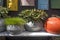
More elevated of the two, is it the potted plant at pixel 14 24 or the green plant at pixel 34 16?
the green plant at pixel 34 16

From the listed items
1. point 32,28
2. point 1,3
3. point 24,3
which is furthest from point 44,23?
point 1,3

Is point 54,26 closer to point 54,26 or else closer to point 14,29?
point 54,26

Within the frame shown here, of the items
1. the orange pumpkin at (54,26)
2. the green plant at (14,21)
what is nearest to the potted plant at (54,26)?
the orange pumpkin at (54,26)

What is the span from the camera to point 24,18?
112cm

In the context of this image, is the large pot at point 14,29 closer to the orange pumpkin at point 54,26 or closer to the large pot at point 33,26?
the large pot at point 33,26

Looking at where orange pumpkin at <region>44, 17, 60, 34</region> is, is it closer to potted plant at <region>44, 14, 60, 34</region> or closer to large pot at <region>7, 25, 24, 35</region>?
Answer: potted plant at <region>44, 14, 60, 34</region>

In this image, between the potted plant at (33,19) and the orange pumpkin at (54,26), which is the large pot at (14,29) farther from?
the orange pumpkin at (54,26)

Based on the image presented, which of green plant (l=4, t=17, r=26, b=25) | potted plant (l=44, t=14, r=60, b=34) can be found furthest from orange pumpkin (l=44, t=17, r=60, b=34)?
green plant (l=4, t=17, r=26, b=25)

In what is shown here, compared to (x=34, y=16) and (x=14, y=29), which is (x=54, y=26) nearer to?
(x=34, y=16)

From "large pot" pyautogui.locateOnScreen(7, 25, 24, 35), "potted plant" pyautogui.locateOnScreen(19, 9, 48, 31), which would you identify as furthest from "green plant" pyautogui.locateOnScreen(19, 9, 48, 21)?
"large pot" pyautogui.locateOnScreen(7, 25, 24, 35)

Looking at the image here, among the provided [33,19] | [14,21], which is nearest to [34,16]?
[33,19]

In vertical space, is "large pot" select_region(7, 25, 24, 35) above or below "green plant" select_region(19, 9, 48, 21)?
below

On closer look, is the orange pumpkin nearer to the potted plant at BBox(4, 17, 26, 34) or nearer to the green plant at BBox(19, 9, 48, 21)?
the green plant at BBox(19, 9, 48, 21)

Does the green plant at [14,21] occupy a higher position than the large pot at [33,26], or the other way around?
the green plant at [14,21]
